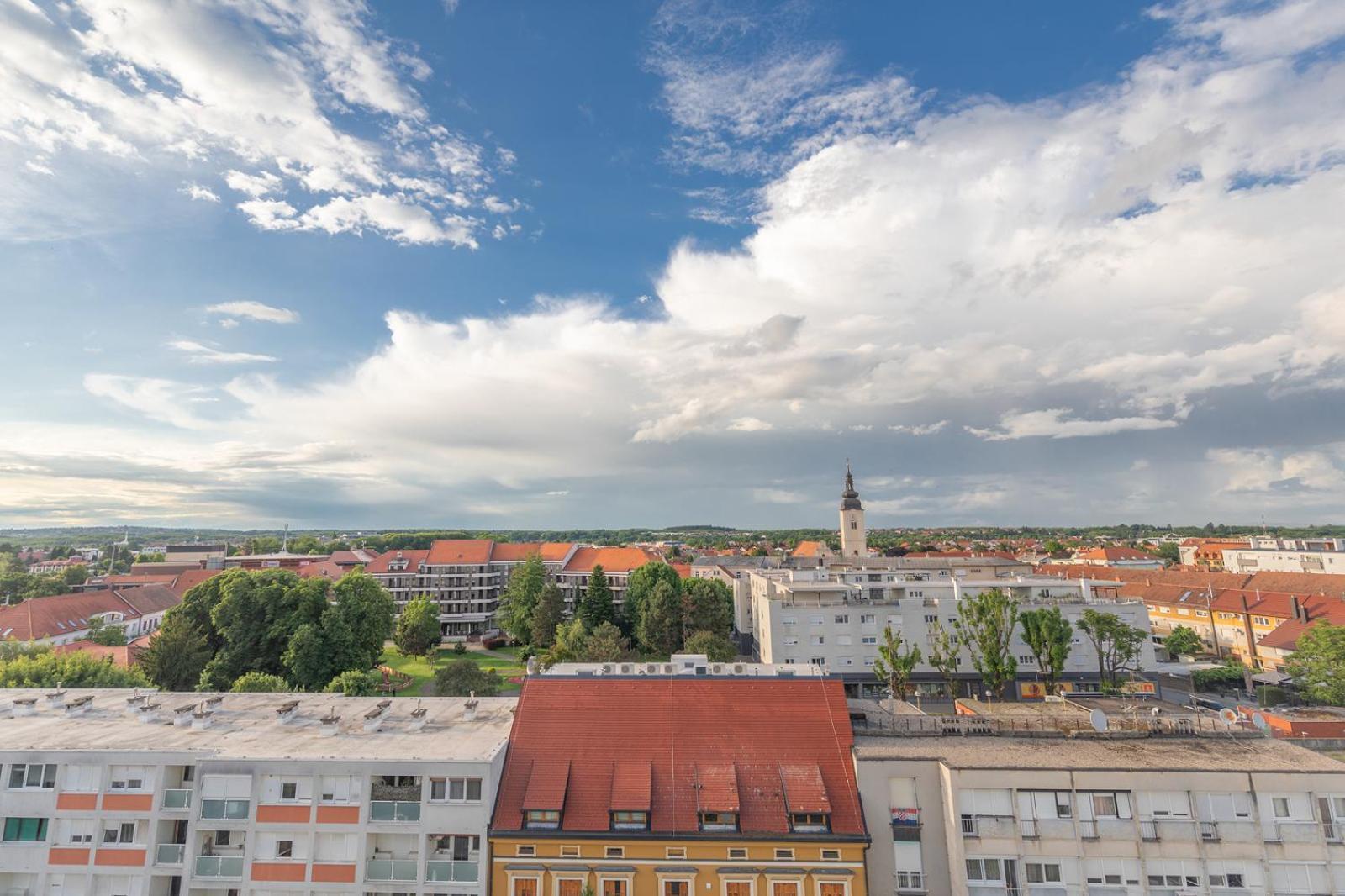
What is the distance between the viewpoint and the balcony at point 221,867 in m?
24.1

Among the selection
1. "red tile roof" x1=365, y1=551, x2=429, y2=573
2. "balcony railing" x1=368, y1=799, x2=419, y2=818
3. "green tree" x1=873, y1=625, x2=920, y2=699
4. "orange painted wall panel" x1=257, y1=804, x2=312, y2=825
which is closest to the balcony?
"orange painted wall panel" x1=257, y1=804, x2=312, y2=825

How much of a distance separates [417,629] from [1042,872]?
68.0 metres

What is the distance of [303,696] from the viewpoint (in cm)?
3441

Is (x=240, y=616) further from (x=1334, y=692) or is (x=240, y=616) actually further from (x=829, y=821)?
(x=1334, y=692)

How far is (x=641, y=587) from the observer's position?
82.3 meters

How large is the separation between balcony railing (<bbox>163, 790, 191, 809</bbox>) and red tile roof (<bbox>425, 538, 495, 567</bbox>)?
273ft

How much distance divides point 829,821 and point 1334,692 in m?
51.9

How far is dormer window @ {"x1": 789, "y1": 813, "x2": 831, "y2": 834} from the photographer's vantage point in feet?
79.3

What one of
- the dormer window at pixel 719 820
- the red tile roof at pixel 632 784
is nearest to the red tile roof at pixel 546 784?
the red tile roof at pixel 632 784

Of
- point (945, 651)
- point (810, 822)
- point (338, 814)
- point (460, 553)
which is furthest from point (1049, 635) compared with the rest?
point (460, 553)

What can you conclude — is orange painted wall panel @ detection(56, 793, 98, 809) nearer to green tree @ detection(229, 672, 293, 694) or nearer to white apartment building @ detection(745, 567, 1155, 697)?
green tree @ detection(229, 672, 293, 694)

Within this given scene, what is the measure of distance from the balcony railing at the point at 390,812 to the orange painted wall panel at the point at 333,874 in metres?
1.88

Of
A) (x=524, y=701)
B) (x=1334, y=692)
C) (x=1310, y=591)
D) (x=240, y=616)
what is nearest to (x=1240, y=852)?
(x=524, y=701)

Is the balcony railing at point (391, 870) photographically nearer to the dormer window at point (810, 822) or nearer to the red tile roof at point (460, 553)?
the dormer window at point (810, 822)
